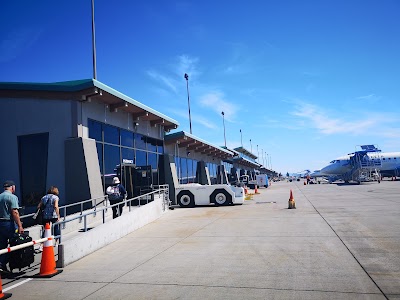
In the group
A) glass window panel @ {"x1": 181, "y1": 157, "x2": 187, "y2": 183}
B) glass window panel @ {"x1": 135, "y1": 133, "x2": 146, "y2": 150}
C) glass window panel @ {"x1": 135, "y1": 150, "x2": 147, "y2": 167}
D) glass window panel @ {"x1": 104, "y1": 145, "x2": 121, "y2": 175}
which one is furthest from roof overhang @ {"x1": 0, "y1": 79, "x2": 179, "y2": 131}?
glass window panel @ {"x1": 181, "y1": 157, "x2": 187, "y2": 183}

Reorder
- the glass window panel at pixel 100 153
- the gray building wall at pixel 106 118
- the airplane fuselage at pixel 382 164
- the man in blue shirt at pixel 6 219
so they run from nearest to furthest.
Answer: the man in blue shirt at pixel 6 219 → the gray building wall at pixel 106 118 → the glass window panel at pixel 100 153 → the airplane fuselage at pixel 382 164

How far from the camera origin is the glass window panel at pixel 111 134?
14.4 meters

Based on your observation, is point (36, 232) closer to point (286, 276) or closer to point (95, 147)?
point (95, 147)

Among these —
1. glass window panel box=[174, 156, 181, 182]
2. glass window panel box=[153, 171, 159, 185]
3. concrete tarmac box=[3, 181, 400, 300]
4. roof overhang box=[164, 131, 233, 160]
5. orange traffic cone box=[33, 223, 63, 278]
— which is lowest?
concrete tarmac box=[3, 181, 400, 300]

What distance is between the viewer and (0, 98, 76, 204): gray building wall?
1238cm

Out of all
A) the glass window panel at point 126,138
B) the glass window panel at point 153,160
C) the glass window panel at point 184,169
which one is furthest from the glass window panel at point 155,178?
the glass window panel at point 184,169

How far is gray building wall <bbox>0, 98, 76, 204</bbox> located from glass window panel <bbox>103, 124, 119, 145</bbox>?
2.17 meters

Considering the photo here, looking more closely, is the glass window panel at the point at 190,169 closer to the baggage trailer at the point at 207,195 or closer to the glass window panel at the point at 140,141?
the baggage trailer at the point at 207,195

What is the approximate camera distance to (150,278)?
5.43 metres

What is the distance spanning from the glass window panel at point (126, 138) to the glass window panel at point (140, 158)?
0.89 m

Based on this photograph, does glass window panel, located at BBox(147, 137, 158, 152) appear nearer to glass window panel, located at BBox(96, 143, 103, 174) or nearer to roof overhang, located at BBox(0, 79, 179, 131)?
roof overhang, located at BBox(0, 79, 179, 131)

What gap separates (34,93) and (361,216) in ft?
46.9

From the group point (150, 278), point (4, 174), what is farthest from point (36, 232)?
point (4, 174)

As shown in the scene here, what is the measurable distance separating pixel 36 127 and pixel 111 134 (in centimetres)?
329
